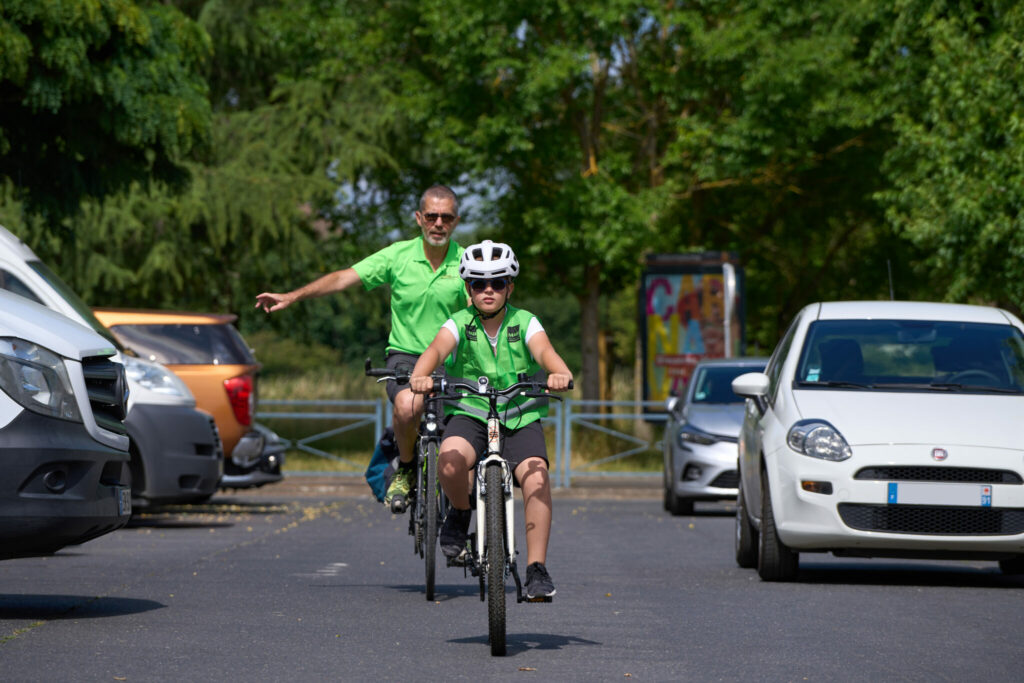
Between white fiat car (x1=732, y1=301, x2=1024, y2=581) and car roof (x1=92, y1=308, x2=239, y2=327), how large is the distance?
7256 mm

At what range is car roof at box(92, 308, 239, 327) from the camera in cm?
1717

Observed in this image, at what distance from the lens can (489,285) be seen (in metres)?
7.95

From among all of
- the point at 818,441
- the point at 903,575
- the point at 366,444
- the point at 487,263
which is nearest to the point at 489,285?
the point at 487,263

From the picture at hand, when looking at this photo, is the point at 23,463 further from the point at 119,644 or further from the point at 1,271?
the point at 1,271

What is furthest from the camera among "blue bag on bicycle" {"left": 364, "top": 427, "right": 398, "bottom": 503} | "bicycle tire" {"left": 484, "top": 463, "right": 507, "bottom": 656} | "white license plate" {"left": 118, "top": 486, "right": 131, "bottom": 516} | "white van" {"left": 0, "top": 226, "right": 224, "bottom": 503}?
"white van" {"left": 0, "top": 226, "right": 224, "bottom": 503}

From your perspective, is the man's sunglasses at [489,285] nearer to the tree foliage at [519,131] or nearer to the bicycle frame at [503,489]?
the bicycle frame at [503,489]

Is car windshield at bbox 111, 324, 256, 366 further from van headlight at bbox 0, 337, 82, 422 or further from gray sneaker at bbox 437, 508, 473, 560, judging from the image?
gray sneaker at bbox 437, 508, 473, 560

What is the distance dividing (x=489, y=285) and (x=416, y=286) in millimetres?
2105

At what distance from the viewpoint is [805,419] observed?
35.7 ft

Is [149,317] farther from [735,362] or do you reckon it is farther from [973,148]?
[973,148]

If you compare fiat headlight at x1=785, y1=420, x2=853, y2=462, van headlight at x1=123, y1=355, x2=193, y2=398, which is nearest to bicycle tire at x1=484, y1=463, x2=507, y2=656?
fiat headlight at x1=785, y1=420, x2=853, y2=462

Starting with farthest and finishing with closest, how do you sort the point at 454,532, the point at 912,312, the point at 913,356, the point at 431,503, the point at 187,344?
the point at 187,344
the point at 912,312
the point at 913,356
the point at 431,503
the point at 454,532

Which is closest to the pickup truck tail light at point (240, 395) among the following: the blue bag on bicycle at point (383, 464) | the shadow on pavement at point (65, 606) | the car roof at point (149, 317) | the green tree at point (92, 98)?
the car roof at point (149, 317)

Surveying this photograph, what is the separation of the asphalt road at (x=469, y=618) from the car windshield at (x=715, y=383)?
19.1 feet
